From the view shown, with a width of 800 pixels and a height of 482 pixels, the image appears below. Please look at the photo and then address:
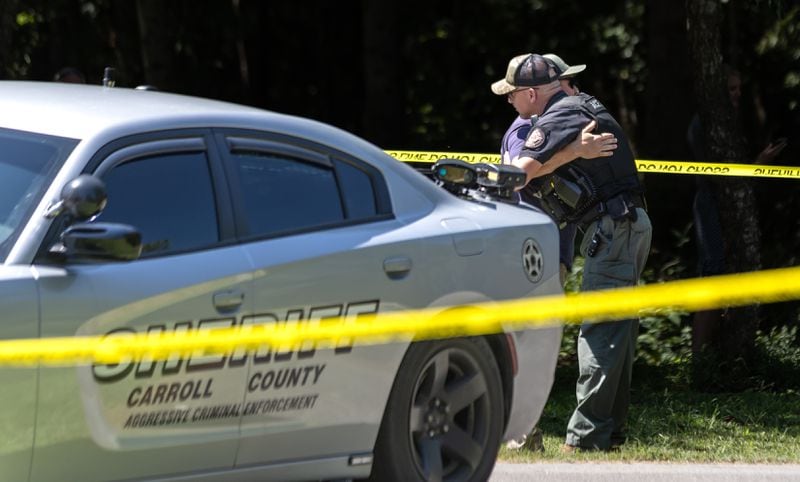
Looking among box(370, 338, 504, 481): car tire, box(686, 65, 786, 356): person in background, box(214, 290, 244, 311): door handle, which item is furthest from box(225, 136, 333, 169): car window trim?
box(686, 65, 786, 356): person in background

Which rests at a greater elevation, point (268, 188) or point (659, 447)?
point (268, 188)

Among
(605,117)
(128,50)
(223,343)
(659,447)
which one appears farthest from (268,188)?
(128,50)

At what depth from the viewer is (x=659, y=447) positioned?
8.12 m

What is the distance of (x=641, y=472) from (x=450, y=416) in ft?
4.78

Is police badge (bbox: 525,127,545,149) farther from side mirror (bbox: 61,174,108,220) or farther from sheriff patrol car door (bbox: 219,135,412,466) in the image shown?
side mirror (bbox: 61,174,108,220)

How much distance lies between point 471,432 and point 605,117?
2133 millimetres

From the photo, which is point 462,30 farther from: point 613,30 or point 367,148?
point 367,148

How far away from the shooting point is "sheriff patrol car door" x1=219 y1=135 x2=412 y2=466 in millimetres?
5590

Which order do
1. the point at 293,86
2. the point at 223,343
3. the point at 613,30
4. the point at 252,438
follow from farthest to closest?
the point at 293,86, the point at 613,30, the point at 252,438, the point at 223,343

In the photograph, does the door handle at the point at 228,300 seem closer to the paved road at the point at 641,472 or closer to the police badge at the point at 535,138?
the paved road at the point at 641,472

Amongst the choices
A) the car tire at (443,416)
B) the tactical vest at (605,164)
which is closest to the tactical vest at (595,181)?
the tactical vest at (605,164)

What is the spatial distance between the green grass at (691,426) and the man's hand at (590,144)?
4.56 ft

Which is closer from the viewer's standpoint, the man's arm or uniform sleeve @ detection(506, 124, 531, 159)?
the man's arm

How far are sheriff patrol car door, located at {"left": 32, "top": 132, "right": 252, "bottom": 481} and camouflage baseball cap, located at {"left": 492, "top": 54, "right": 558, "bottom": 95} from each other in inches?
101
